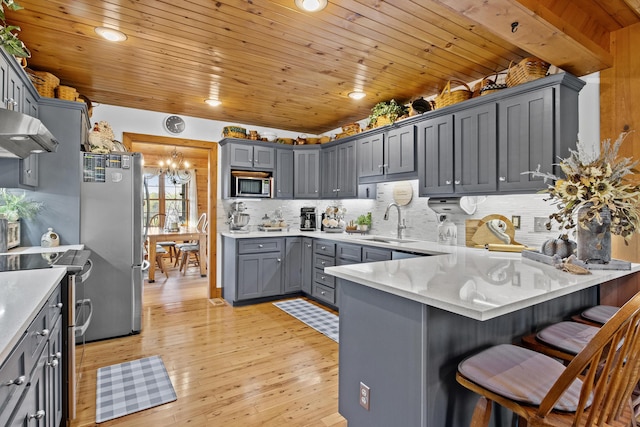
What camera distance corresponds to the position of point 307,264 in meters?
4.59

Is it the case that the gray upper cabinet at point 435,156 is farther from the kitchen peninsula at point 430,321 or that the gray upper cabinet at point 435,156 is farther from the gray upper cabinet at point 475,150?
the kitchen peninsula at point 430,321

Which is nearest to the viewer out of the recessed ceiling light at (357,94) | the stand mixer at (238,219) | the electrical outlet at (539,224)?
the electrical outlet at (539,224)

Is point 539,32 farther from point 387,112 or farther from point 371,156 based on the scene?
point 371,156

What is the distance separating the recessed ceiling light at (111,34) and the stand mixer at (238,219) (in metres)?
2.55

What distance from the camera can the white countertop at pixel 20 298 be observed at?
94 cm

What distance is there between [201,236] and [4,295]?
4.76 meters

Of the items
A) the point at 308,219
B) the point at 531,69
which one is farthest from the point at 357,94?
the point at 308,219

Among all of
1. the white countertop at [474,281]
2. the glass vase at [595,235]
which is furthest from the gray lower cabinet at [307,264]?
the glass vase at [595,235]

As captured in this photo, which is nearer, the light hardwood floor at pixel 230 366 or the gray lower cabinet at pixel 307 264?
the light hardwood floor at pixel 230 366

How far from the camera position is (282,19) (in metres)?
2.29

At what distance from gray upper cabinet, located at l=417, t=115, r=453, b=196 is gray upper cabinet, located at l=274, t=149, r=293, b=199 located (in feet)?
6.91

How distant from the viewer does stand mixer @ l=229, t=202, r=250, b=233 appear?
4.68 metres

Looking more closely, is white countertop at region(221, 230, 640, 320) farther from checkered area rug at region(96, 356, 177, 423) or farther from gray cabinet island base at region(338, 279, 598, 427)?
checkered area rug at region(96, 356, 177, 423)

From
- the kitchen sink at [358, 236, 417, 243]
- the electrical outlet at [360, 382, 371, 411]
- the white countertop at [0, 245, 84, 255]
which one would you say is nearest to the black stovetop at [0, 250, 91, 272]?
the white countertop at [0, 245, 84, 255]
